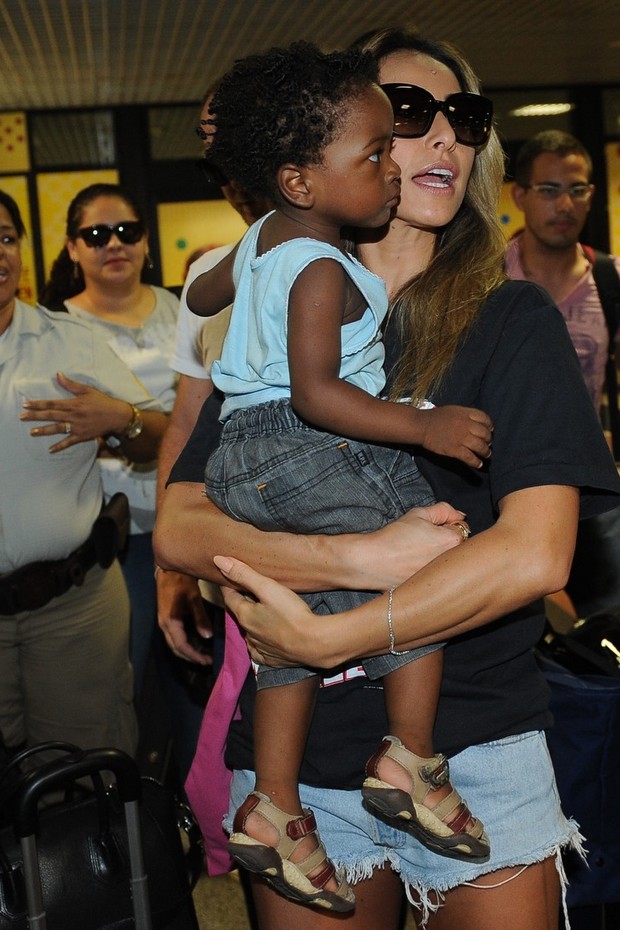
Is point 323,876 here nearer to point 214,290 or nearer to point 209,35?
point 214,290

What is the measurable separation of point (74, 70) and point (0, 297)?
17.7 ft

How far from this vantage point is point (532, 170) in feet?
15.8

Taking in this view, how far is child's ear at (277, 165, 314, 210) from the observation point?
1.64 meters

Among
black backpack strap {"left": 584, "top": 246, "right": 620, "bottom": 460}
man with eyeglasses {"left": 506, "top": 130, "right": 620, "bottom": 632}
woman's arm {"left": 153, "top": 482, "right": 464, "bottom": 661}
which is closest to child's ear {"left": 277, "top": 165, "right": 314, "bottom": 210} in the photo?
woman's arm {"left": 153, "top": 482, "right": 464, "bottom": 661}

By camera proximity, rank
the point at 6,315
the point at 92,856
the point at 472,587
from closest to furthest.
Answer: the point at 472,587, the point at 92,856, the point at 6,315

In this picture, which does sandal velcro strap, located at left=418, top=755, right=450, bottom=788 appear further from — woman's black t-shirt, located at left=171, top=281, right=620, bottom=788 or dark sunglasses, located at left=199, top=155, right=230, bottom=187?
dark sunglasses, located at left=199, top=155, right=230, bottom=187

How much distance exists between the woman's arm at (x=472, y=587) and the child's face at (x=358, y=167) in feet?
1.64

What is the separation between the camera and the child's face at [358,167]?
1.61 m

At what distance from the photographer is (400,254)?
190 cm

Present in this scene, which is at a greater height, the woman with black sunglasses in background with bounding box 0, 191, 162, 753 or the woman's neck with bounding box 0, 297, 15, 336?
the woman's neck with bounding box 0, 297, 15, 336

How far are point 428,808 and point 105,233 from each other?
10.7 feet

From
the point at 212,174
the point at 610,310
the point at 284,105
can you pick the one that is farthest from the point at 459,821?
the point at 610,310

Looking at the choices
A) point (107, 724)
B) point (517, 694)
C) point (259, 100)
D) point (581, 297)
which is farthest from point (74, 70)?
point (517, 694)

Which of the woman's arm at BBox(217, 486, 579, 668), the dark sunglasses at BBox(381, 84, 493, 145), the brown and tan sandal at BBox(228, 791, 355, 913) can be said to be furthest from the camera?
the dark sunglasses at BBox(381, 84, 493, 145)
